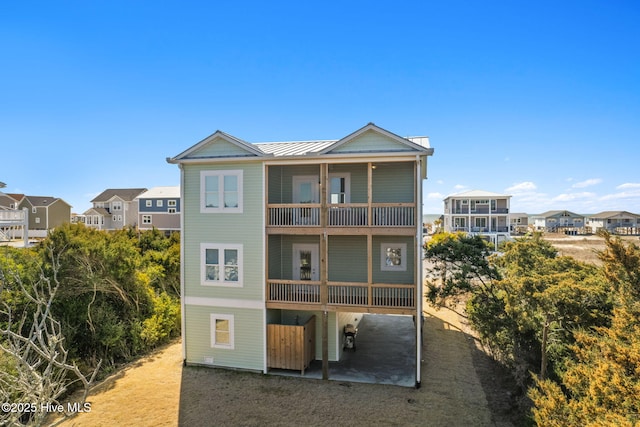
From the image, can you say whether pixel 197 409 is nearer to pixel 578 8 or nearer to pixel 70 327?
pixel 70 327

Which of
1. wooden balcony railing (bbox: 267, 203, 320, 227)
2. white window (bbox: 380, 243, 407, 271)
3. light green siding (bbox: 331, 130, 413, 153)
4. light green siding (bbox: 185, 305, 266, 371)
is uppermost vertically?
light green siding (bbox: 331, 130, 413, 153)

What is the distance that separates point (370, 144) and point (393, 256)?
5.14 meters

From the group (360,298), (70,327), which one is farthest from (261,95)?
(70,327)

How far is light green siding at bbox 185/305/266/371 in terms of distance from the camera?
547 inches

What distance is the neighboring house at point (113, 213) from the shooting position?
57.9m

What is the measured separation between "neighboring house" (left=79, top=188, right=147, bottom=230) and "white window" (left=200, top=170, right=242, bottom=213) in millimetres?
50532

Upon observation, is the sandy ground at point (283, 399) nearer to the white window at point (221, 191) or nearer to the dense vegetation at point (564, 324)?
the dense vegetation at point (564, 324)

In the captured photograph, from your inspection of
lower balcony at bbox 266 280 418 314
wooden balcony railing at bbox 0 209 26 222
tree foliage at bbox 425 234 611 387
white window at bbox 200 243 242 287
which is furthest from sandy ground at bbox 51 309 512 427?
wooden balcony railing at bbox 0 209 26 222

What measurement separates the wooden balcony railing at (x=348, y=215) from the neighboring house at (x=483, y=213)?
129 feet

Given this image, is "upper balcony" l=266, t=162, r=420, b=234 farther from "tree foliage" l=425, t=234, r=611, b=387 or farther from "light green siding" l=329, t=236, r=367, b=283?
"tree foliage" l=425, t=234, r=611, b=387

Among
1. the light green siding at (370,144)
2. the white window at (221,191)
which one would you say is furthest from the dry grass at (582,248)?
the white window at (221,191)

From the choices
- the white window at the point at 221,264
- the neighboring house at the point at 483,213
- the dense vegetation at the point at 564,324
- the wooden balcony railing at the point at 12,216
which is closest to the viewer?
the dense vegetation at the point at 564,324

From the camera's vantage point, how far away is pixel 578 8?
12.6m

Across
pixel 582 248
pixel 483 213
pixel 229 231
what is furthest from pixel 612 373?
pixel 582 248
